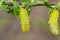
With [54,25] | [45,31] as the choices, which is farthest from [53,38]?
[54,25]

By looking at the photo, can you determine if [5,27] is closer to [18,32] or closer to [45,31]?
[18,32]

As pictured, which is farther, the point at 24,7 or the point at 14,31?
the point at 14,31

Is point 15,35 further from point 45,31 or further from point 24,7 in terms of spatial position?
point 24,7

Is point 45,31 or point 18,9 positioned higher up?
point 18,9

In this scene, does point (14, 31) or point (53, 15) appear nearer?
point (53, 15)

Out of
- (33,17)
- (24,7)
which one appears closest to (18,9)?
(24,7)

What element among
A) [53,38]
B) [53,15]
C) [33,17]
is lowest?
[53,38]
